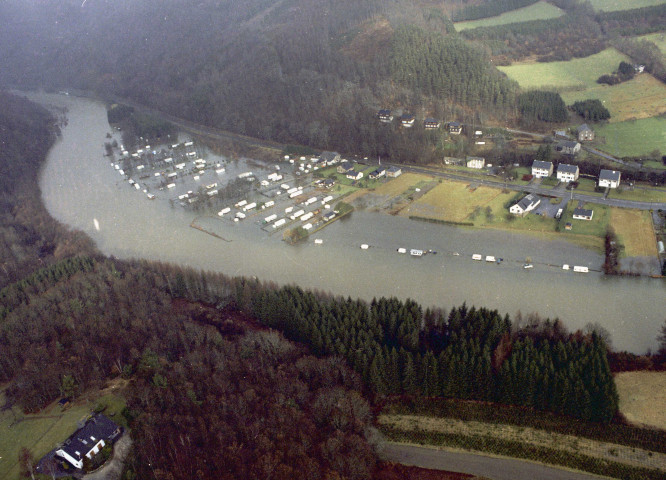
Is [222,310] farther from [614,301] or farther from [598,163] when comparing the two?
[598,163]

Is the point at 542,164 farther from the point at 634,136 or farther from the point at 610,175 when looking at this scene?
the point at 634,136

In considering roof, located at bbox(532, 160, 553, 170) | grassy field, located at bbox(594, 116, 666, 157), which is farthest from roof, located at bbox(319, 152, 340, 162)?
grassy field, located at bbox(594, 116, 666, 157)

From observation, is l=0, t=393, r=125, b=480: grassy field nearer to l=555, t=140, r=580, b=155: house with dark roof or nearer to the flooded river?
the flooded river

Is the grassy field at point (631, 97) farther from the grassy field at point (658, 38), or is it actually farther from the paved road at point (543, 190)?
the paved road at point (543, 190)

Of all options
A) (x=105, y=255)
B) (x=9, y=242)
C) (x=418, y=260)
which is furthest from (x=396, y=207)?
(x=9, y=242)

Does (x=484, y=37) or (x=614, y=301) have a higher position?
(x=484, y=37)

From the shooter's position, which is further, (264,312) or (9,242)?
(9,242)
